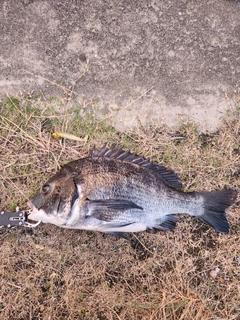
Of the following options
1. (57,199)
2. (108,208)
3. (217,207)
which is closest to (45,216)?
(57,199)

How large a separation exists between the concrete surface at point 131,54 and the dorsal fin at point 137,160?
591 millimetres

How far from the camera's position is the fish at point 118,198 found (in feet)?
11.3

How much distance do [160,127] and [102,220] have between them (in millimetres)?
1324

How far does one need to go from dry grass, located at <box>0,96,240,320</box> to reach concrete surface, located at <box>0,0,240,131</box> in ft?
0.80

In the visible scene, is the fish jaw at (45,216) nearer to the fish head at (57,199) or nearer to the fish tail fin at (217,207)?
the fish head at (57,199)

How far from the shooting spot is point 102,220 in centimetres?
353

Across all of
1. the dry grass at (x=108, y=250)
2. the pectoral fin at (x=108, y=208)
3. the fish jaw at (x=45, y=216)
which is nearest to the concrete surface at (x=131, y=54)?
the dry grass at (x=108, y=250)

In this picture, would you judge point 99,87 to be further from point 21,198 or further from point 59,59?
point 21,198

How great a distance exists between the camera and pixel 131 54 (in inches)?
167

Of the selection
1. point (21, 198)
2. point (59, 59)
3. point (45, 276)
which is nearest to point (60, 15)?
point (59, 59)

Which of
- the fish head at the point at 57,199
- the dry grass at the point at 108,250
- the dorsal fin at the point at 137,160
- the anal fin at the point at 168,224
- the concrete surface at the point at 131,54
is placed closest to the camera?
the fish head at the point at 57,199

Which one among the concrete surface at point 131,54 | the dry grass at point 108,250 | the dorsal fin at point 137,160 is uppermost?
the concrete surface at point 131,54

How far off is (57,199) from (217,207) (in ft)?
5.31

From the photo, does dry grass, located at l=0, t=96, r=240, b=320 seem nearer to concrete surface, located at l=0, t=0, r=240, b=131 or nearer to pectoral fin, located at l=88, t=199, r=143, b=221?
concrete surface, located at l=0, t=0, r=240, b=131
